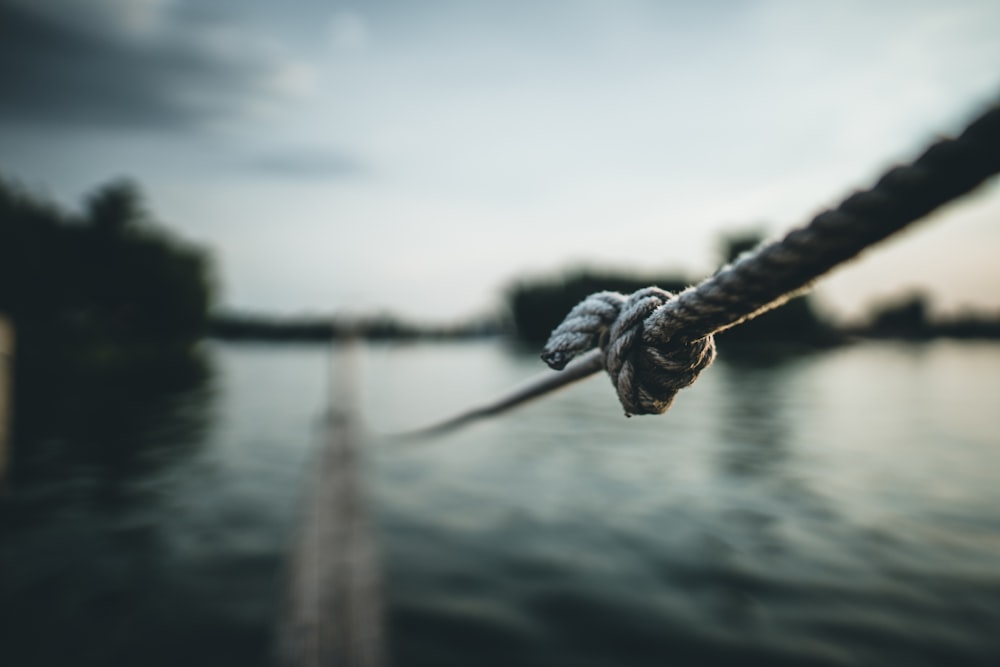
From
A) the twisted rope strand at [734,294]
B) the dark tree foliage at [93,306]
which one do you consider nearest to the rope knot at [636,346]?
the twisted rope strand at [734,294]

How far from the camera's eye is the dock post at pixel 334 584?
3119mm

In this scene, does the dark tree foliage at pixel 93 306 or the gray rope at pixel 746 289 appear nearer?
the gray rope at pixel 746 289

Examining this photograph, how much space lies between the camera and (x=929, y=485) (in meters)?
9.21

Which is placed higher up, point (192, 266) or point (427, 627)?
point (192, 266)

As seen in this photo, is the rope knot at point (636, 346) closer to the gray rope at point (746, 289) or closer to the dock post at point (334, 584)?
the gray rope at point (746, 289)

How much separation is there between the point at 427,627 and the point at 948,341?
158751 mm

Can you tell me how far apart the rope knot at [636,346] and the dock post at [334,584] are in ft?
8.83

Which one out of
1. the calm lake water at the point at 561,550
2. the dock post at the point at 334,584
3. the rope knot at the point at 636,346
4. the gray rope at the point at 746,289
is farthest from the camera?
the calm lake water at the point at 561,550

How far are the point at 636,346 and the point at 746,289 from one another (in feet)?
1.21

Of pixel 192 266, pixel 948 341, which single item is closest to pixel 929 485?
pixel 192 266

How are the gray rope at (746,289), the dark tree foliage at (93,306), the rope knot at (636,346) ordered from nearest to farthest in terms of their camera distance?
the gray rope at (746,289) → the rope knot at (636,346) → the dark tree foliage at (93,306)

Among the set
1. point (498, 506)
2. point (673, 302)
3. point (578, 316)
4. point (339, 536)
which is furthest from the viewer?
point (498, 506)

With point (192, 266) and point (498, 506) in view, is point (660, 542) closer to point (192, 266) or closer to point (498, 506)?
A: point (498, 506)

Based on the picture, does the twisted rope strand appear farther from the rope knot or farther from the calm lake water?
the calm lake water
